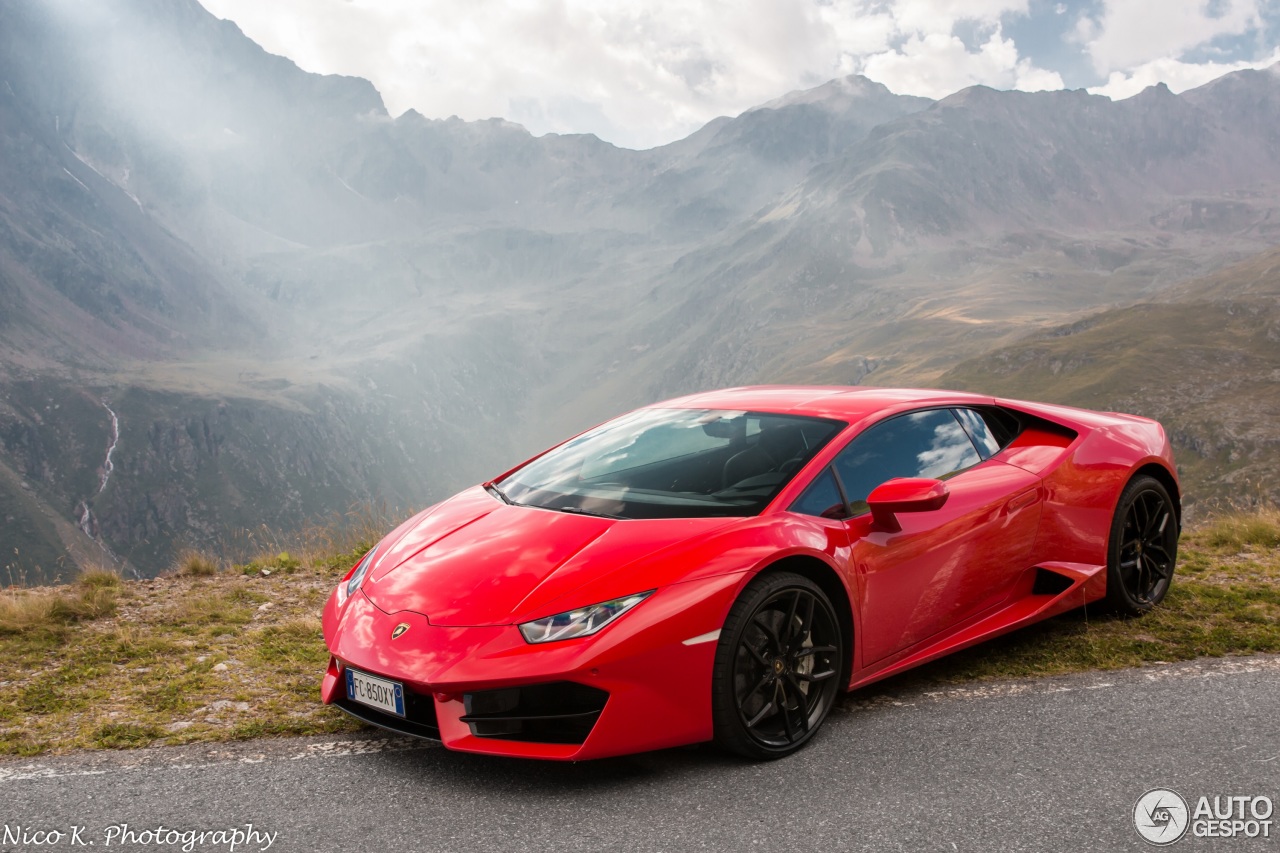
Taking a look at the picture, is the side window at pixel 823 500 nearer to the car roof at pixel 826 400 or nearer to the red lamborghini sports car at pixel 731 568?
the red lamborghini sports car at pixel 731 568

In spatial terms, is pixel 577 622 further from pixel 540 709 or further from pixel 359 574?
pixel 359 574

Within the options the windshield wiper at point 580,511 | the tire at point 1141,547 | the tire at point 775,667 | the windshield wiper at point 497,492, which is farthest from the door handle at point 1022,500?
the windshield wiper at point 497,492

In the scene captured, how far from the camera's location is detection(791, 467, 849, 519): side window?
357cm

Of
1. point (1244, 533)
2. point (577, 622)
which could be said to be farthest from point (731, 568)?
point (1244, 533)

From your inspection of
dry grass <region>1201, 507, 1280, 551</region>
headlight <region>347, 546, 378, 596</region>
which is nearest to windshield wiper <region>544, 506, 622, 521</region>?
headlight <region>347, 546, 378, 596</region>

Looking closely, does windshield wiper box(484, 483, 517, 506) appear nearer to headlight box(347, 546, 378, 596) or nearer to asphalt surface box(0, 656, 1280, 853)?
headlight box(347, 546, 378, 596)

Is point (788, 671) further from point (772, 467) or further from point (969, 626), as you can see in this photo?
point (969, 626)

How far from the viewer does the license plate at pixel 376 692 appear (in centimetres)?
303

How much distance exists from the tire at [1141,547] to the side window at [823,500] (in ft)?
6.47

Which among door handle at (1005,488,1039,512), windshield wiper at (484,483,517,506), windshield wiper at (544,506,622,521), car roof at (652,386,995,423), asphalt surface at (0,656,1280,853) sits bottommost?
asphalt surface at (0,656,1280,853)

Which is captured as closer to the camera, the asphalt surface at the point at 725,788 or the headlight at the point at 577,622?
the asphalt surface at the point at 725,788

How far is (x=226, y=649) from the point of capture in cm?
493

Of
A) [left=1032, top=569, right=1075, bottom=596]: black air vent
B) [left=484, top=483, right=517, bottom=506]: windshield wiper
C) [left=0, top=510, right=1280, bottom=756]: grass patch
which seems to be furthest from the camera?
[left=1032, top=569, right=1075, bottom=596]: black air vent

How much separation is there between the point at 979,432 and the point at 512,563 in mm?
2552
